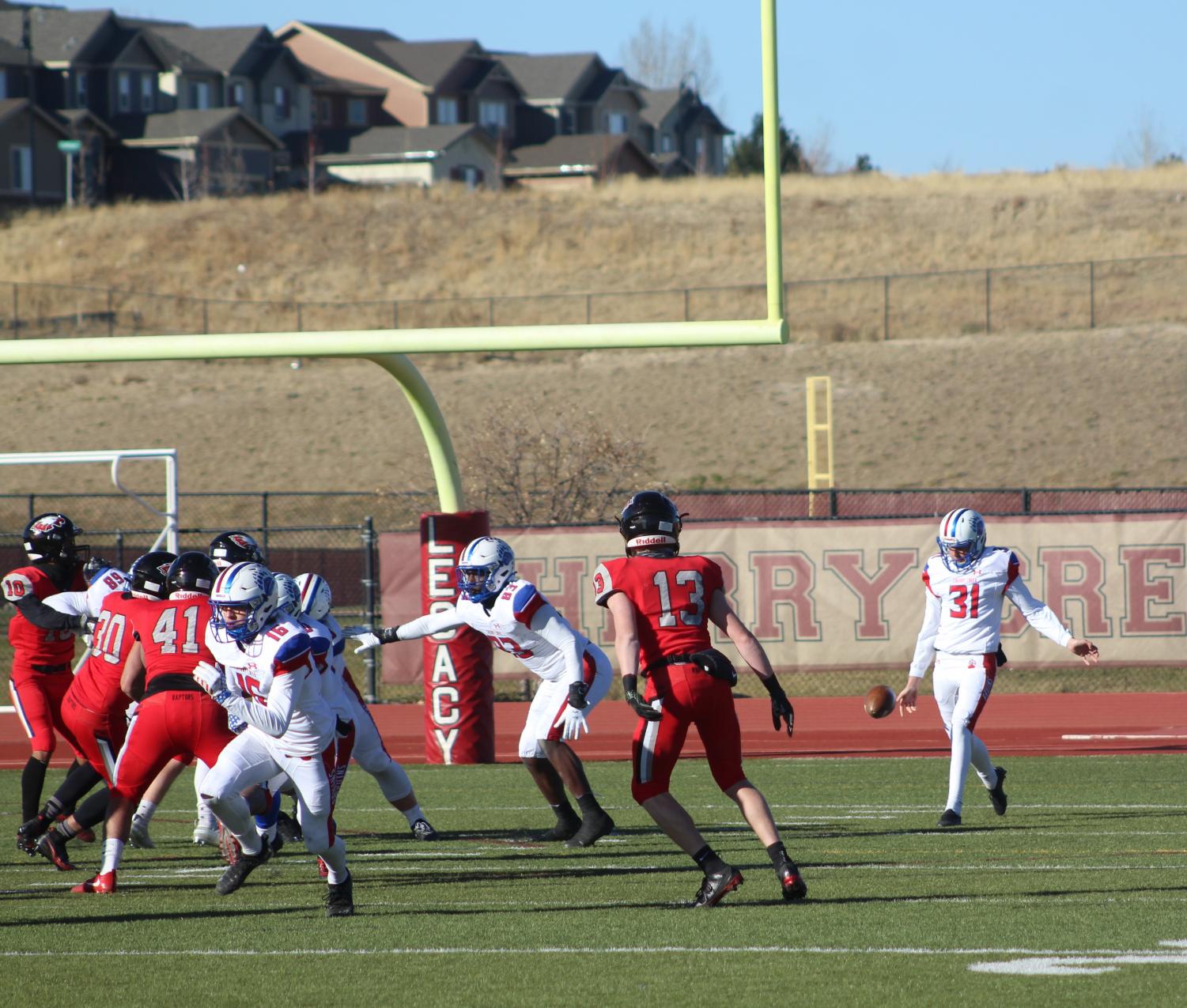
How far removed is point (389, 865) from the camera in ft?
28.9

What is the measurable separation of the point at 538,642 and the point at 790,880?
9.30ft

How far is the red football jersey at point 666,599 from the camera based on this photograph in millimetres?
7340

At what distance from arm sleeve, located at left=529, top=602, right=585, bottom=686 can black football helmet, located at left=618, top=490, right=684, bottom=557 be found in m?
1.72

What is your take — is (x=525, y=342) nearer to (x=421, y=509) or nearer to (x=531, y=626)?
(x=531, y=626)

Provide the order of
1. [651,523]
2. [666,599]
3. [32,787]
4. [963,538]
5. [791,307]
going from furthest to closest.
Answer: [791,307] < [963,538] < [32,787] < [651,523] < [666,599]

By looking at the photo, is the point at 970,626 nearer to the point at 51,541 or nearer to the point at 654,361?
the point at 51,541

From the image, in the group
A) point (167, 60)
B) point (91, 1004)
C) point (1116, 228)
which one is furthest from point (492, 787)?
point (167, 60)

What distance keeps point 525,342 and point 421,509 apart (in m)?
20.3

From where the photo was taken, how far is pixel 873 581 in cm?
1848

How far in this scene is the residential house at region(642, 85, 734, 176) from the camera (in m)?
71.8

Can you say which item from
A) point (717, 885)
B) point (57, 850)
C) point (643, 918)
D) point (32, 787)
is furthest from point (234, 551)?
point (717, 885)

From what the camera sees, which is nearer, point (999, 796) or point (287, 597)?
point (287, 597)

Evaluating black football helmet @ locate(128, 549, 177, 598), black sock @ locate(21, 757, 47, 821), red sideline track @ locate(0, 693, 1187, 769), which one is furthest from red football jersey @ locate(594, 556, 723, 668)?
red sideline track @ locate(0, 693, 1187, 769)

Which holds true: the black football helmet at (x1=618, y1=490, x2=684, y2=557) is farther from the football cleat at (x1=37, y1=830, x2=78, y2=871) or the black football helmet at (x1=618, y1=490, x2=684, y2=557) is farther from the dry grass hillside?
the dry grass hillside
